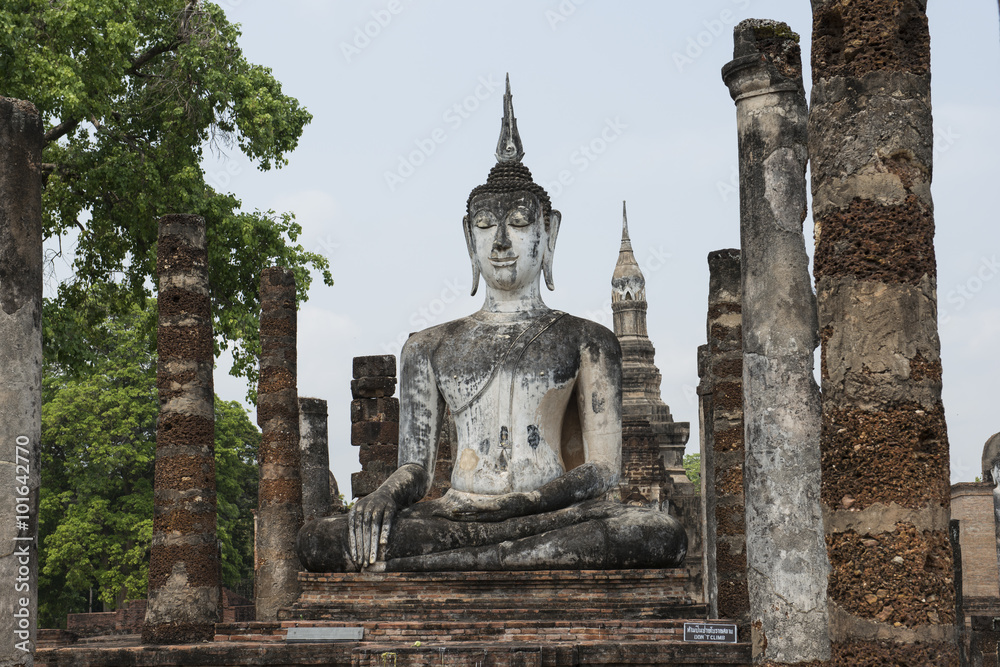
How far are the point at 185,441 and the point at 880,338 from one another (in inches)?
284

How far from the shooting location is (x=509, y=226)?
10.9 m

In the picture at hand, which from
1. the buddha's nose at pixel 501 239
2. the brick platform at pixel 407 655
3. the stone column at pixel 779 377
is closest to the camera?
the brick platform at pixel 407 655

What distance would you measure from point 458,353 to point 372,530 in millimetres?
1827

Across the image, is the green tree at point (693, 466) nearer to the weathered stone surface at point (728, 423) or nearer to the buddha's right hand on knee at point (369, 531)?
the weathered stone surface at point (728, 423)

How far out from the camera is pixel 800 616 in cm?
803

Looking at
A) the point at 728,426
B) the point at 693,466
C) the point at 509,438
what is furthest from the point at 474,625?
the point at 693,466

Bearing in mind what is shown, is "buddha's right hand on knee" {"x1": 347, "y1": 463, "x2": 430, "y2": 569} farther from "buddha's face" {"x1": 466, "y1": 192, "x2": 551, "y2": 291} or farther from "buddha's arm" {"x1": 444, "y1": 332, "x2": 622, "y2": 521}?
"buddha's face" {"x1": 466, "y1": 192, "x2": 551, "y2": 291}

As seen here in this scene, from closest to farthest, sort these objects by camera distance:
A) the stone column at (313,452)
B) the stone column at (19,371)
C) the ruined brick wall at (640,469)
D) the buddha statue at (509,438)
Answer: the stone column at (19,371)
the buddha statue at (509,438)
the stone column at (313,452)
the ruined brick wall at (640,469)

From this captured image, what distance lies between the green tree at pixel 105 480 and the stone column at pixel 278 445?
12680mm

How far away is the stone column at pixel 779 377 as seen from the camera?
8.10 metres

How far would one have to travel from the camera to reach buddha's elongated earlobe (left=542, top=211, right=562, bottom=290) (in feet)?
36.8

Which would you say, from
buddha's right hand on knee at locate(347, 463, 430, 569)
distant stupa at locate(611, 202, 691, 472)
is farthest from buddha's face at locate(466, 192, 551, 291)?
distant stupa at locate(611, 202, 691, 472)
